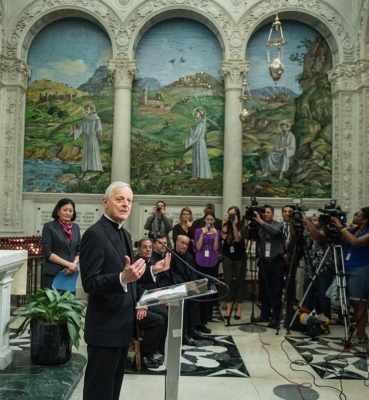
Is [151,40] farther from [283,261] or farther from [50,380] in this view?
[50,380]

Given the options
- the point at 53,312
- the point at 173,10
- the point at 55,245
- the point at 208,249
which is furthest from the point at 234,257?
the point at 173,10

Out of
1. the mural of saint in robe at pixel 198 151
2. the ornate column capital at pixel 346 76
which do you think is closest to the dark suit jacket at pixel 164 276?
the mural of saint in robe at pixel 198 151

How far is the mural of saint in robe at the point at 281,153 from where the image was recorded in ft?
35.0

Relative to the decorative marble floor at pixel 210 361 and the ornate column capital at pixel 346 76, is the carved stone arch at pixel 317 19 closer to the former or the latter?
the ornate column capital at pixel 346 76

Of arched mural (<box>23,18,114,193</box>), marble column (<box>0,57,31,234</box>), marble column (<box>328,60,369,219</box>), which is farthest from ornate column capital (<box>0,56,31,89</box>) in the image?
marble column (<box>328,60,369,219</box>)

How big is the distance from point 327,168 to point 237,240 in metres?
4.33

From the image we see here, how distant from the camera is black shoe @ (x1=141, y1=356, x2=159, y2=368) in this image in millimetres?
5020

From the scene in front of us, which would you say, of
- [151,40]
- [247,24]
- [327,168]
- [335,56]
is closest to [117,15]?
[151,40]

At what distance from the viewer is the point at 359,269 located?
19.4 feet

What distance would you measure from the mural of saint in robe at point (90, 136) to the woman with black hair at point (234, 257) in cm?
437

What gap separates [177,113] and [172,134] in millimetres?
515

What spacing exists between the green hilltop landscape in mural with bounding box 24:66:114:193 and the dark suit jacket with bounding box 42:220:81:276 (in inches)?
211

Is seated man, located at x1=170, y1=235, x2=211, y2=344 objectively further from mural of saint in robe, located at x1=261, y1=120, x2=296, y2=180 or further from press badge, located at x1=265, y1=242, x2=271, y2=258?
mural of saint in robe, located at x1=261, y1=120, x2=296, y2=180

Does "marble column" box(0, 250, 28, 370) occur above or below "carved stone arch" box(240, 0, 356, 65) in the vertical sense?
below
